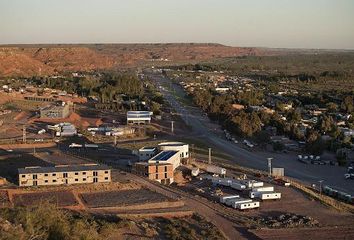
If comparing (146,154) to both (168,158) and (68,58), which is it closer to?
(168,158)

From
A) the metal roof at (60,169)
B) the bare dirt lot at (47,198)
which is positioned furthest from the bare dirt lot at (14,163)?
the bare dirt lot at (47,198)

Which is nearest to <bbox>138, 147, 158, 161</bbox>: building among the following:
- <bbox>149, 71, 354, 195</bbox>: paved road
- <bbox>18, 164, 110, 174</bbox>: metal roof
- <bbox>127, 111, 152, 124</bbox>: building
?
<bbox>18, 164, 110, 174</bbox>: metal roof

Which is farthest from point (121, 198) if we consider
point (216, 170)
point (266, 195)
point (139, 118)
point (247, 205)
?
point (139, 118)

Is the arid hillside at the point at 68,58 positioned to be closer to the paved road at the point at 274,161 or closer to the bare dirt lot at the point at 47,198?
the paved road at the point at 274,161

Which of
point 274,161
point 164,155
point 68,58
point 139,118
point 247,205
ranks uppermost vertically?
point 68,58

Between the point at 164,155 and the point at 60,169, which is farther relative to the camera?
the point at 164,155

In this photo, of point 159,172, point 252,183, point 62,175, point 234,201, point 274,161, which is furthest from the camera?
point 274,161

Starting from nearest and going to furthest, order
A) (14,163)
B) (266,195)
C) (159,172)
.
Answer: (266,195), (159,172), (14,163)
